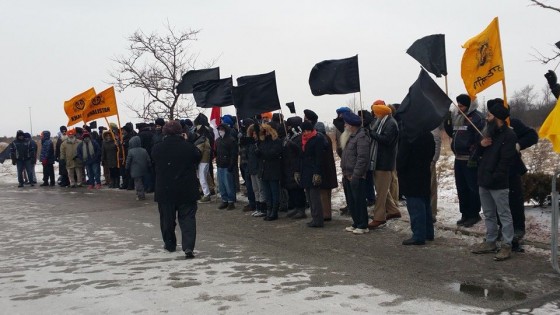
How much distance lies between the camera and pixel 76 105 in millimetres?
18688

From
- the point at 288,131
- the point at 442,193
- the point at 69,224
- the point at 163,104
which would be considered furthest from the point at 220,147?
the point at 163,104

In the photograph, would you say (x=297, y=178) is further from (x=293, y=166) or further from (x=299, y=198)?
(x=299, y=198)

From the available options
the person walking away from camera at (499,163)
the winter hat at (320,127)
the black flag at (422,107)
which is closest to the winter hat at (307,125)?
the winter hat at (320,127)

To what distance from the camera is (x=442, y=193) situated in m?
12.8

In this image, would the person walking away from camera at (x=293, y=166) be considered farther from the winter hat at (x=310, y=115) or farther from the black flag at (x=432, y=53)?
the black flag at (x=432, y=53)

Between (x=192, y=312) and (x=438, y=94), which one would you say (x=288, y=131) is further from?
(x=192, y=312)

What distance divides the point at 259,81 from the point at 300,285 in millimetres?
6072

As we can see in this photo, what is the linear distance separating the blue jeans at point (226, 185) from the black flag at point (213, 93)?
1.88 m

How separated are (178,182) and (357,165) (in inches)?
118

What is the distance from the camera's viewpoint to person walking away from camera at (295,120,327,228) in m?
10.1

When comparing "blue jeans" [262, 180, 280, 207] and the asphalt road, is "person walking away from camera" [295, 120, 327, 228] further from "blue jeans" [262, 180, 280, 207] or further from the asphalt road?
"blue jeans" [262, 180, 280, 207]

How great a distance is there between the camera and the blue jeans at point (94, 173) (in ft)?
63.0

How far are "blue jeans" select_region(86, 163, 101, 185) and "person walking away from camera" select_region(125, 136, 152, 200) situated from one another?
402 centimetres


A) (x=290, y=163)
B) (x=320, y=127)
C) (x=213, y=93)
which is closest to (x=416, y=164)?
(x=290, y=163)
